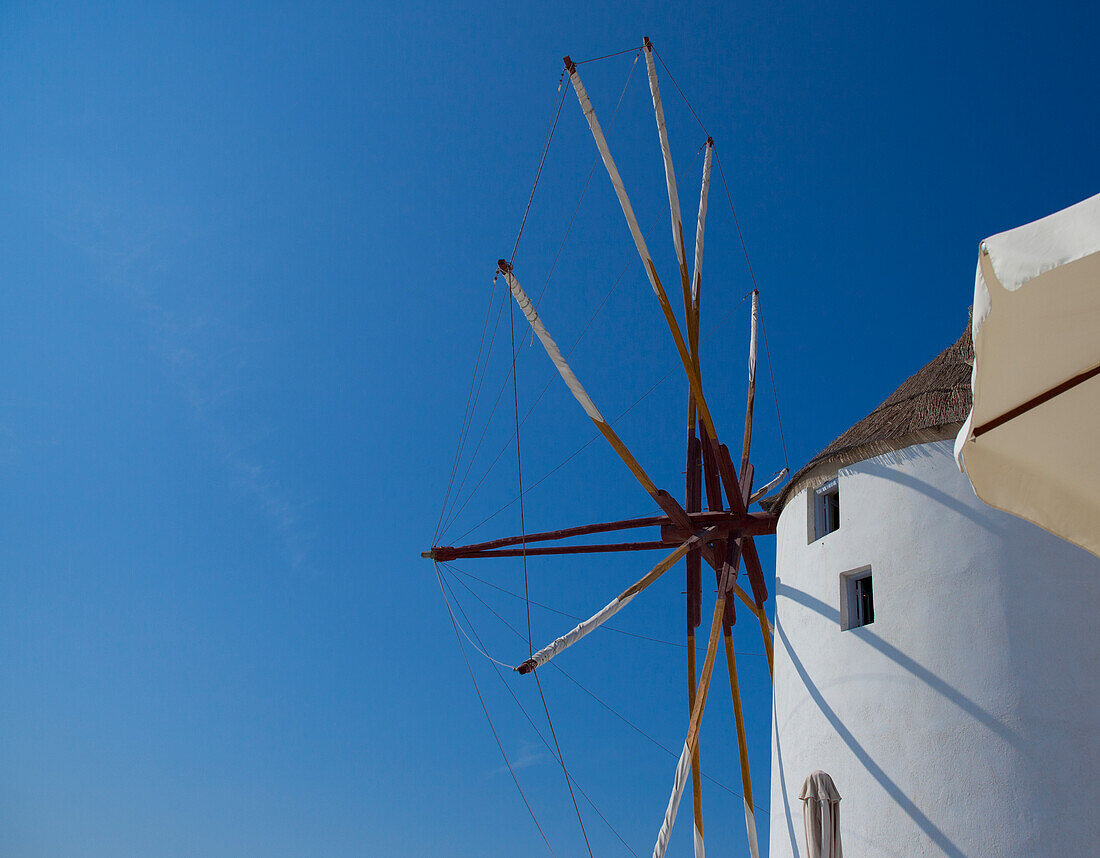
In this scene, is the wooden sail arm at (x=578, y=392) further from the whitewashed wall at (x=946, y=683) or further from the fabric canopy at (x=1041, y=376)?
the fabric canopy at (x=1041, y=376)

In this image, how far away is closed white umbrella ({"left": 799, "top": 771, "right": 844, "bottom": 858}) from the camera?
9422mm

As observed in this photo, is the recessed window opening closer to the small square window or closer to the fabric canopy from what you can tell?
the small square window

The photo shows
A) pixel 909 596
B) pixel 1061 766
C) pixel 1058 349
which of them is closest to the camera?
pixel 1058 349

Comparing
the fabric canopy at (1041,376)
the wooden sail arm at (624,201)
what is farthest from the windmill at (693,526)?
the fabric canopy at (1041,376)

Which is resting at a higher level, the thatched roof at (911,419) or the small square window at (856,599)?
the thatched roof at (911,419)

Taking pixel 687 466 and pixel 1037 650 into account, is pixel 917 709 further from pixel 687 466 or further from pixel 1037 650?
pixel 687 466

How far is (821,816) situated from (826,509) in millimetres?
3802

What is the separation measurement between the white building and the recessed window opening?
0.10 ft

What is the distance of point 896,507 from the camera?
10.5 meters

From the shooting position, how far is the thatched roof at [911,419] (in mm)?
10531

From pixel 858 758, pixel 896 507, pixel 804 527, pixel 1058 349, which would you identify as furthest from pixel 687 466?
pixel 1058 349

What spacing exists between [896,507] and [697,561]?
417cm

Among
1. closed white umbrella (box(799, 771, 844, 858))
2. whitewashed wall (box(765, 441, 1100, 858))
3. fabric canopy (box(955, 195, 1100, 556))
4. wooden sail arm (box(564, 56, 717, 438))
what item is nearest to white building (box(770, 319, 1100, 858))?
whitewashed wall (box(765, 441, 1100, 858))

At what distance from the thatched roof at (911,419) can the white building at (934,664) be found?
0.03 meters
